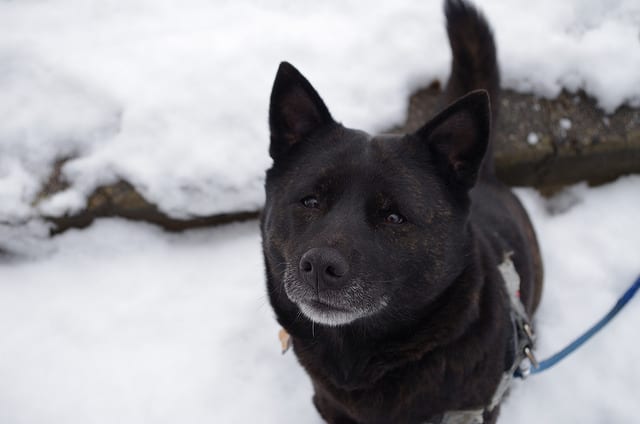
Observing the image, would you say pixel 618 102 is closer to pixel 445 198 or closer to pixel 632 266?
pixel 632 266

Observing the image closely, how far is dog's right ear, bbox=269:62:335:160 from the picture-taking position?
1875 millimetres

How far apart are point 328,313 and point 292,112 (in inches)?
31.5

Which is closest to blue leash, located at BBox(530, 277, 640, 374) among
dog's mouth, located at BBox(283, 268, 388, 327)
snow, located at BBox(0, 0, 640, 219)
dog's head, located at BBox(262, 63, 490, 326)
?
dog's head, located at BBox(262, 63, 490, 326)

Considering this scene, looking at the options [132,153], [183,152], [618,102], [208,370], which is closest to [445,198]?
[208,370]

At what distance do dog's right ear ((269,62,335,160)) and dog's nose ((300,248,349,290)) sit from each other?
1.84 ft

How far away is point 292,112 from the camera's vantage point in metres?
1.97

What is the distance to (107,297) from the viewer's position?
2.84 m

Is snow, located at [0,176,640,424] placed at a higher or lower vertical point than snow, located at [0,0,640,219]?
lower

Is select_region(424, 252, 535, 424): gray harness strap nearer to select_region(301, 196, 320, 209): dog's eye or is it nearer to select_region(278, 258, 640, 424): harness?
select_region(278, 258, 640, 424): harness

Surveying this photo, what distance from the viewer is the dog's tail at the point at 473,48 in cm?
278

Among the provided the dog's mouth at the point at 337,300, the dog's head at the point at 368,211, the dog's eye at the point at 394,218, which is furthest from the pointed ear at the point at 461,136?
the dog's mouth at the point at 337,300

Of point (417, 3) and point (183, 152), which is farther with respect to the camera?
point (417, 3)

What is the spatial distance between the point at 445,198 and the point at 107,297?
2.02m

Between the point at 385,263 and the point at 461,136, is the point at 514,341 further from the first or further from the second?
the point at 461,136
